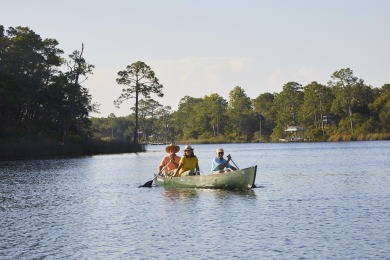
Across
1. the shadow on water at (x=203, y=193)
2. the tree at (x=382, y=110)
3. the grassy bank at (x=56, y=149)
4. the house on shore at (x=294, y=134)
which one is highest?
the tree at (x=382, y=110)

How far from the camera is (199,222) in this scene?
19562 millimetres

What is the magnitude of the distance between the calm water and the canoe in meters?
0.54

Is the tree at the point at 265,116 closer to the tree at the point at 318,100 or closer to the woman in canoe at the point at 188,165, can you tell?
the tree at the point at 318,100

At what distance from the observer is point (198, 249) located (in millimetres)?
15578

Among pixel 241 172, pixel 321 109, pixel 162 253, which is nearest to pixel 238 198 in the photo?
pixel 241 172

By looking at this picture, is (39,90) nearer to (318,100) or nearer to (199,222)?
(199,222)

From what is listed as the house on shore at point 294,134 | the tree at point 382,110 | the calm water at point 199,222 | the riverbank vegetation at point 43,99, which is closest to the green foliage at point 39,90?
the riverbank vegetation at point 43,99

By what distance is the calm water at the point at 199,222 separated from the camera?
607 inches

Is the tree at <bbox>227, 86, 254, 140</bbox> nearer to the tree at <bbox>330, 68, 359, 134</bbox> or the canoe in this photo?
the tree at <bbox>330, 68, 359, 134</bbox>

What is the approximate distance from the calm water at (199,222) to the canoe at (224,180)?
21.2 inches

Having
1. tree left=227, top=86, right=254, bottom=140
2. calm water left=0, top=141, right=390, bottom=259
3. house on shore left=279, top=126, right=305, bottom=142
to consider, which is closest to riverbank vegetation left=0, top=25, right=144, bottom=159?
calm water left=0, top=141, right=390, bottom=259

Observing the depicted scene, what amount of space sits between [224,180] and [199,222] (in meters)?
8.01

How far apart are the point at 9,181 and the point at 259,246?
23052 millimetres

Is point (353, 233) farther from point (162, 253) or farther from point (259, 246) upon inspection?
point (162, 253)
